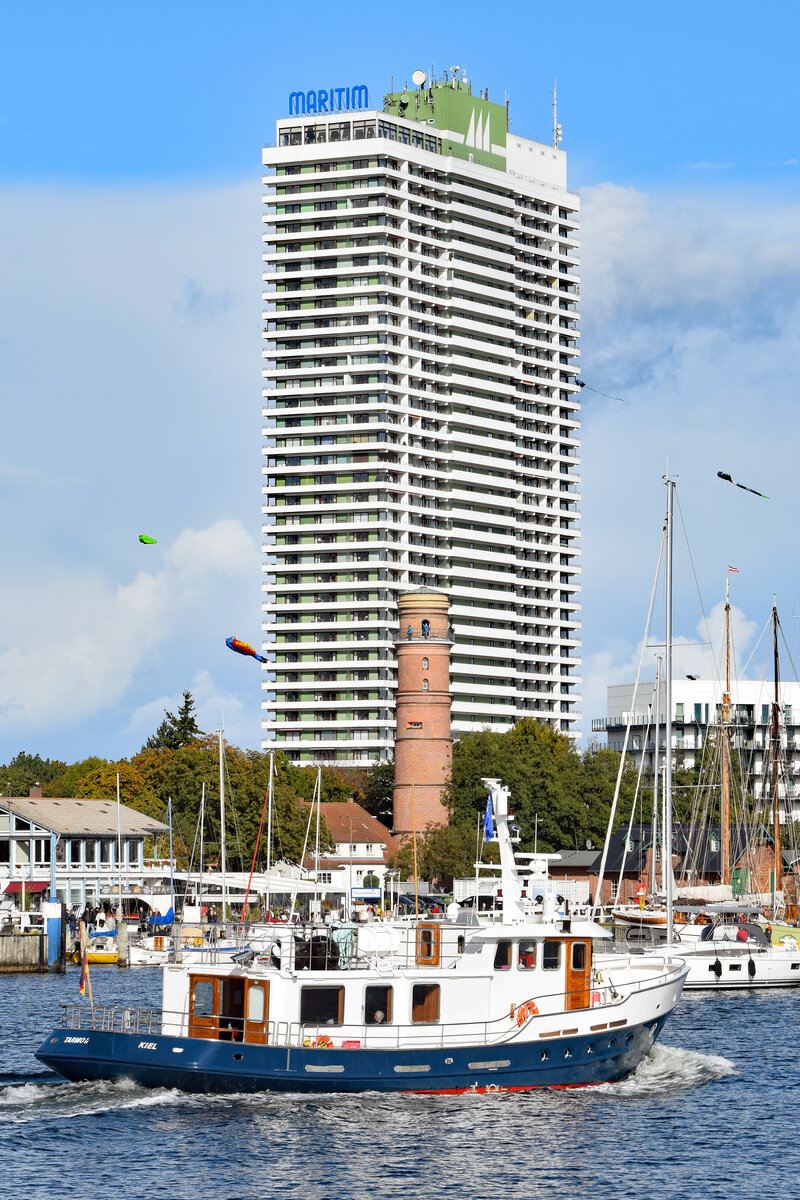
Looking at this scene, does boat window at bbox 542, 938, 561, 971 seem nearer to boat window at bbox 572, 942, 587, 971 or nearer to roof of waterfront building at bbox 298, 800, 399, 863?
boat window at bbox 572, 942, 587, 971

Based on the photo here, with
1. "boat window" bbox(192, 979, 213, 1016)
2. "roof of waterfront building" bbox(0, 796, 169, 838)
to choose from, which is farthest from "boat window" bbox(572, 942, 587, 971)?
"roof of waterfront building" bbox(0, 796, 169, 838)

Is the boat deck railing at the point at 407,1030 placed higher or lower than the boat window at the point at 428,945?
lower

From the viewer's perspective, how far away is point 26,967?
9488 cm

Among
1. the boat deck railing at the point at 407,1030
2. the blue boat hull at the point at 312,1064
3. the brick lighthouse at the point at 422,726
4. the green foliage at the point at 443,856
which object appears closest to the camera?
the blue boat hull at the point at 312,1064

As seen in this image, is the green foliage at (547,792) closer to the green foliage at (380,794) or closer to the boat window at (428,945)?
the green foliage at (380,794)

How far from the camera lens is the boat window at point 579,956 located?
168 ft

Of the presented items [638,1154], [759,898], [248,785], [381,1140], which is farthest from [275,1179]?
[248,785]

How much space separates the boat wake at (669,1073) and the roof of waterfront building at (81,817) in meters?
65.9

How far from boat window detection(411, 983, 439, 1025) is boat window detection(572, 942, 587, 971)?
4185mm

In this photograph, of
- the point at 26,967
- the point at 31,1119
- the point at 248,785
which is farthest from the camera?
the point at 248,785

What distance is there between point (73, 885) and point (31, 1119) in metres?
72.2

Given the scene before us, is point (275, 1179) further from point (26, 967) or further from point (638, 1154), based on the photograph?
point (26, 967)

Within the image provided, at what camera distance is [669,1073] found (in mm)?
56281

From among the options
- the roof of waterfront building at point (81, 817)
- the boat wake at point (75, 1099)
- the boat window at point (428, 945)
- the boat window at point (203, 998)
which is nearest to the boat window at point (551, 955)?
the boat window at point (428, 945)
